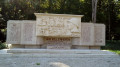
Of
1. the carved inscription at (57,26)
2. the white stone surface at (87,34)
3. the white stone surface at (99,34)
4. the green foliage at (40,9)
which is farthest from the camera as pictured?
the green foliage at (40,9)

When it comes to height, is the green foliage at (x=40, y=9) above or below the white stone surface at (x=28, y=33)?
above

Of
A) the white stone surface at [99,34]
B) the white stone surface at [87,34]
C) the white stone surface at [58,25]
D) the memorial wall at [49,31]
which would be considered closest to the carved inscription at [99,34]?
the white stone surface at [99,34]

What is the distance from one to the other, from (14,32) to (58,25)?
286 centimetres

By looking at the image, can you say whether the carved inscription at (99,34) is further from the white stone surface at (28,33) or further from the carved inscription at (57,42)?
the white stone surface at (28,33)

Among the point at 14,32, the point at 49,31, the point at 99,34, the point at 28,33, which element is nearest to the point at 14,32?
the point at 14,32

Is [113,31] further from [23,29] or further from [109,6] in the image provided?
[23,29]

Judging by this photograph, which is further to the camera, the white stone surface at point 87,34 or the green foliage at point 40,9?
the green foliage at point 40,9

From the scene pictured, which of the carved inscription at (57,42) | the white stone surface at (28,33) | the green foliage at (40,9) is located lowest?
the carved inscription at (57,42)

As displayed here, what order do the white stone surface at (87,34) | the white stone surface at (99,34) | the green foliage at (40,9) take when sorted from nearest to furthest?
the white stone surface at (87,34) → the white stone surface at (99,34) → the green foliage at (40,9)

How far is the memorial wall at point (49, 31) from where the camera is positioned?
7.40m

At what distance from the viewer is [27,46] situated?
301 inches

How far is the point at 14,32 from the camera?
24.4 ft

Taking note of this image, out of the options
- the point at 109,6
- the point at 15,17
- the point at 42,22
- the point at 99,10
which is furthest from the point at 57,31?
the point at 109,6

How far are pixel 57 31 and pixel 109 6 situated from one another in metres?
13.2
